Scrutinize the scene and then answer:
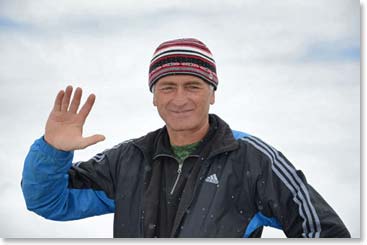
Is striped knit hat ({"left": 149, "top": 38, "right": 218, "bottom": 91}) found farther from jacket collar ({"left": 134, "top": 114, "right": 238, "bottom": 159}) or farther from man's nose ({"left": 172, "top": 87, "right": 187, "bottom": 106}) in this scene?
jacket collar ({"left": 134, "top": 114, "right": 238, "bottom": 159})

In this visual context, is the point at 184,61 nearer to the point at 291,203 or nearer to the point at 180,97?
the point at 180,97

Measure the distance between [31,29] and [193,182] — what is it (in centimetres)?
103

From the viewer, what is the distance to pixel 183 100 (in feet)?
5.50

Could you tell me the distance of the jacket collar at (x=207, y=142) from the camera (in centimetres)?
164

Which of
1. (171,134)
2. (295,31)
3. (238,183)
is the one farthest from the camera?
(295,31)

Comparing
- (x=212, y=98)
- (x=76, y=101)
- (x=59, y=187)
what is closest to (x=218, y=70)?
(x=212, y=98)

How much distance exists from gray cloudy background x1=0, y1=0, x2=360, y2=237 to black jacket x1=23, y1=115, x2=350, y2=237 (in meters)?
0.14

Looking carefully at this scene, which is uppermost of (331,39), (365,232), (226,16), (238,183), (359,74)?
(226,16)

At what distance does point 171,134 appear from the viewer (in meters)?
1.75

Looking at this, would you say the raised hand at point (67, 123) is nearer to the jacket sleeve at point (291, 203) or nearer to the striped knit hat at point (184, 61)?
the striped knit hat at point (184, 61)

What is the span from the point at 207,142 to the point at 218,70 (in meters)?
0.36

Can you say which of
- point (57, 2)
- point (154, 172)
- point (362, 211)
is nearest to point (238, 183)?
point (154, 172)

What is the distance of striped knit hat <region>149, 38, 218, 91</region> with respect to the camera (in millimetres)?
1652

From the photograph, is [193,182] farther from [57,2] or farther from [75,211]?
[57,2]
